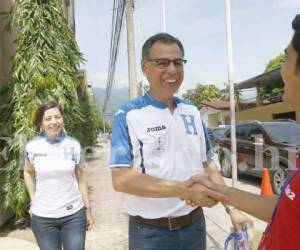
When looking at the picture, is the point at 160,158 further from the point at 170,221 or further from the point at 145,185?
the point at 170,221

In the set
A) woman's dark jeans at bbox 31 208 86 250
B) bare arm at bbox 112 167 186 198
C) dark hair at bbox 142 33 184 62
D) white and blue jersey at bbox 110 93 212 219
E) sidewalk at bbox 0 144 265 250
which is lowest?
sidewalk at bbox 0 144 265 250

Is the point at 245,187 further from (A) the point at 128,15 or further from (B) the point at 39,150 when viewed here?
(B) the point at 39,150

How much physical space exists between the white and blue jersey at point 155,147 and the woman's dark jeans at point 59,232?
1.21m

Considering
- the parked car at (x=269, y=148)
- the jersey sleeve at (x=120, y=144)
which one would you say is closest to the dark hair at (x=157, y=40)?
the jersey sleeve at (x=120, y=144)

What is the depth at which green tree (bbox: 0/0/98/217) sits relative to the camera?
6.97 metres

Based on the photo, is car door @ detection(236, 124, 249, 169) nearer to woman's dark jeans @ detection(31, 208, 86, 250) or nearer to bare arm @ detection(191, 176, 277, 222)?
woman's dark jeans @ detection(31, 208, 86, 250)

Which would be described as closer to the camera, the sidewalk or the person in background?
the person in background

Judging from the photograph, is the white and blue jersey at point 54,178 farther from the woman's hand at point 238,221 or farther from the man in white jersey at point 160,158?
the woman's hand at point 238,221

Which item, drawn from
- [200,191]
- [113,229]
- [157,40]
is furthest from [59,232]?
[113,229]

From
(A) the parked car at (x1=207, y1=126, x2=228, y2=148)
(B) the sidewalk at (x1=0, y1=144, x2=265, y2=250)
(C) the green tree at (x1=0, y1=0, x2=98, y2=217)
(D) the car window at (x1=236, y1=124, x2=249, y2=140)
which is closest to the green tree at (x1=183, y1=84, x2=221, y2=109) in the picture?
(A) the parked car at (x1=207, y1=126, x2=228, y2=148)

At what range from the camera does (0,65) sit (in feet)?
25.2

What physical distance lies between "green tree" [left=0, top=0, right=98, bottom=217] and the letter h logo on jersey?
15.3 feet

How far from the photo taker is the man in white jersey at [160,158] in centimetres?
241

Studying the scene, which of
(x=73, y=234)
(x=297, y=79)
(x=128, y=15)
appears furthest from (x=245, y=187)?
(x=297, y=79)
